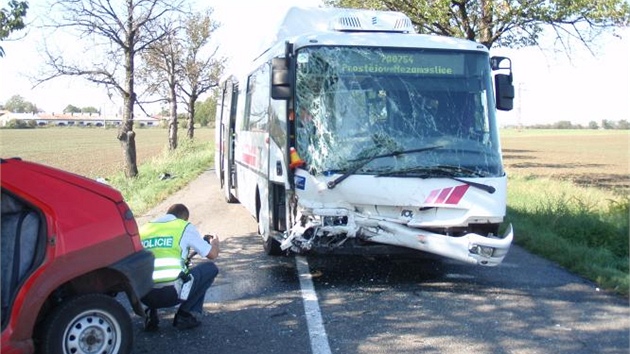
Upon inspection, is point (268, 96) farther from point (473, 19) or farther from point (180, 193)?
point (473, 19)

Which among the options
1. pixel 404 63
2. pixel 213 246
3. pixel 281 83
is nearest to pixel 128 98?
pixel 281 83

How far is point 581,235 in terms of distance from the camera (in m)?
9.73

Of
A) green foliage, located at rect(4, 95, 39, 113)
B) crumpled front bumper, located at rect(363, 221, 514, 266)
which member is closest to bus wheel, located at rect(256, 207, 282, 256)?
crumpled front bumper, located at rect(363, 221, 514, 266)

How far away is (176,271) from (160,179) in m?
15.1

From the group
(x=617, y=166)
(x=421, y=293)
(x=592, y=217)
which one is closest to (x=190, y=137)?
(x=617, y=166)

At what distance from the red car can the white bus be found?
264 centimetres

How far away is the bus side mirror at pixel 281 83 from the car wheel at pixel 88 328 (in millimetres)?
3203

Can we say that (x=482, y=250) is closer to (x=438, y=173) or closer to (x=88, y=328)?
(x=438, y=173)

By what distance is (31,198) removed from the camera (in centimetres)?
393

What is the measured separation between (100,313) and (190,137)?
1233 inches

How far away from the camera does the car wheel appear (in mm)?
4035

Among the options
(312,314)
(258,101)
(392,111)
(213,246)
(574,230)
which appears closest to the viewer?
(213,246)

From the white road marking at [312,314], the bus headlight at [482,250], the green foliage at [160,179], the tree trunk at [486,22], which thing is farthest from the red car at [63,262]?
the tree trunk at [486,22]

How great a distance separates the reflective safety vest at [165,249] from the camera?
16.7 feet
